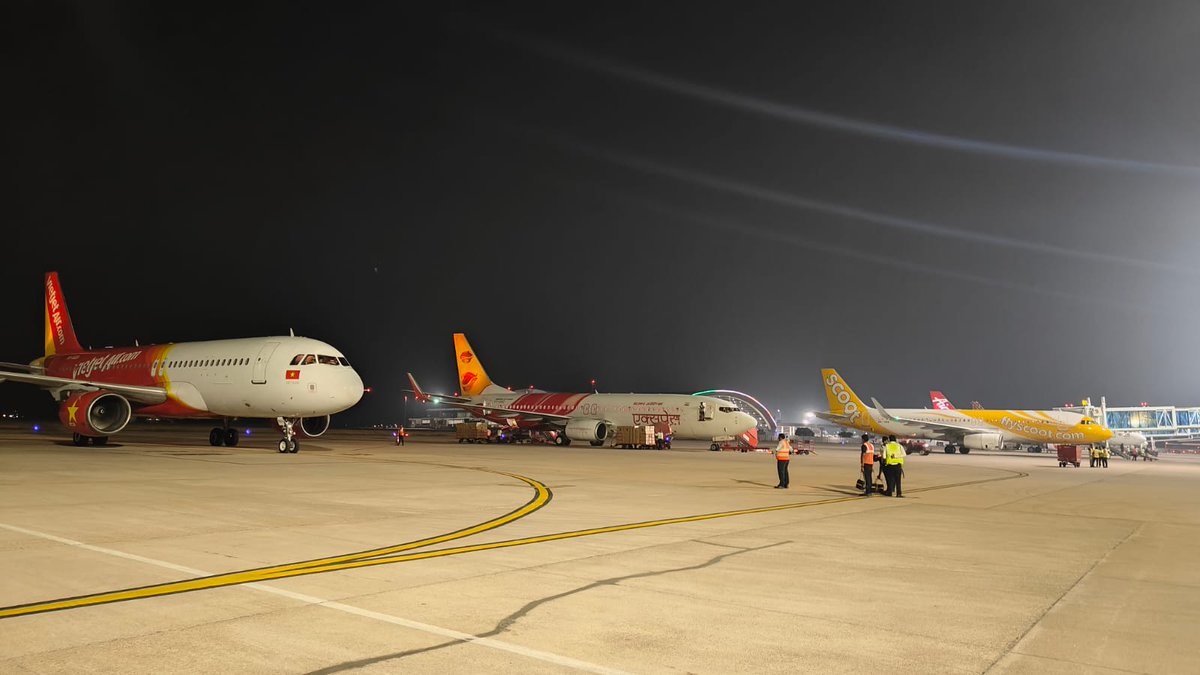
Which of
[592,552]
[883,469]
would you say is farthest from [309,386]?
[592,552]

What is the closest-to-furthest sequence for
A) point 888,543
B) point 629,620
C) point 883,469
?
point 629,620 → point 888,543 → point 883,469

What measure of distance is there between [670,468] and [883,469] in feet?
31.8

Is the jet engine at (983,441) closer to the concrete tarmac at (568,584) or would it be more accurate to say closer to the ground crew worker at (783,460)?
the ground crew worker at (783,460)

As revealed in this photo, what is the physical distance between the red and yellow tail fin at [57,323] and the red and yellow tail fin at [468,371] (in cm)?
2692

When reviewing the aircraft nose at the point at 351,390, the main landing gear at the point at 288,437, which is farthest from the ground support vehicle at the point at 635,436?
the main landing gear at the point at 288,437

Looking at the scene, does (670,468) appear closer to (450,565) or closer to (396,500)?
(396,500)

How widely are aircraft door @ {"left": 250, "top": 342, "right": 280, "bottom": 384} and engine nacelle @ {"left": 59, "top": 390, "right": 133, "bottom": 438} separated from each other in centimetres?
541

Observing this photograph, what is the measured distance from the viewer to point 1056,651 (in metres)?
5.74

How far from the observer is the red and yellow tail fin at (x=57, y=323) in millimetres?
42312

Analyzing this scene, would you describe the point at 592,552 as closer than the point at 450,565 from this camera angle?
No

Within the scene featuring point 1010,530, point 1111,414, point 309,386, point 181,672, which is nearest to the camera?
point 181,672

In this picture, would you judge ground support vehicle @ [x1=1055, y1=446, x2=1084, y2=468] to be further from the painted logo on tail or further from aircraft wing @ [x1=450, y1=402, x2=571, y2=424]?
aircraft wing @ [x1=450, y1=402, x2=571, y2=424]

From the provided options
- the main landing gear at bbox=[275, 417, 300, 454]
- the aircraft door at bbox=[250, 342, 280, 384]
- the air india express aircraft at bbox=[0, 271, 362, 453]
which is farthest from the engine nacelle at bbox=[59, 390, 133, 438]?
the main landing gear at bbox=[275, 417, 300, 454]

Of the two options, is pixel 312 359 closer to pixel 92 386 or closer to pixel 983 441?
pixel 92 386
